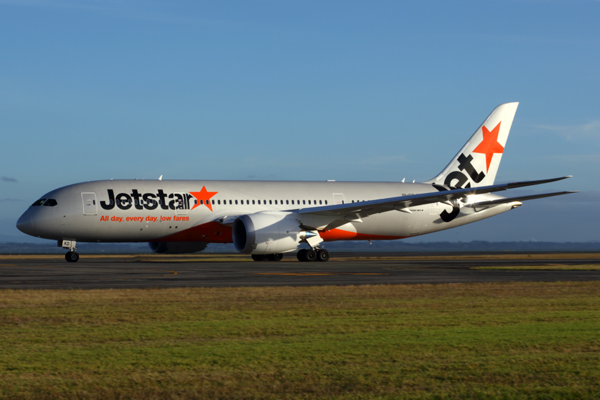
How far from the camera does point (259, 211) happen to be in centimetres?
3716

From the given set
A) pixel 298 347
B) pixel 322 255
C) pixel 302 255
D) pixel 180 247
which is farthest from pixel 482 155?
pixel 298 347

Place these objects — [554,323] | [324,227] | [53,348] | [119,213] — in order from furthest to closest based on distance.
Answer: [324,227]
[119,213]
[554,323]
[53,348]

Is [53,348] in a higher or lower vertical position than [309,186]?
lower

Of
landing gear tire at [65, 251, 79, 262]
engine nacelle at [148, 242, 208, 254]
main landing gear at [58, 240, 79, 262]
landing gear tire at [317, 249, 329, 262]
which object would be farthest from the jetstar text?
landing gear tire at [317, 249, 329, 262]

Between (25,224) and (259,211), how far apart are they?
1153 cm

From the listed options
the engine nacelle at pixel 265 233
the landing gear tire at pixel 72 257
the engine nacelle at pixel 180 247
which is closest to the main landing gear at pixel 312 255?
the engine nacelle at pixel 265 233

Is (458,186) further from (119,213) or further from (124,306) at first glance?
(124,306)

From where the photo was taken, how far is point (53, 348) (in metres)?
8.41

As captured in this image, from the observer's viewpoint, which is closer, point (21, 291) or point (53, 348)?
point (53, 348)

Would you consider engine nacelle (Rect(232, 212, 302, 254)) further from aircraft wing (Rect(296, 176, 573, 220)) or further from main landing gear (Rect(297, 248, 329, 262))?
aircraft wing (Rect(296, 176, 573, 220))

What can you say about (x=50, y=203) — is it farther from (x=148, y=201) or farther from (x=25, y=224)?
(x=148, y=201)

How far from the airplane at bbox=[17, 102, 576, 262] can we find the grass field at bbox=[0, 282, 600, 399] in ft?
62.7

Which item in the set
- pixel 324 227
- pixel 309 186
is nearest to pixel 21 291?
pixel 324 227

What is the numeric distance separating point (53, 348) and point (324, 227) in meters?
28.7
